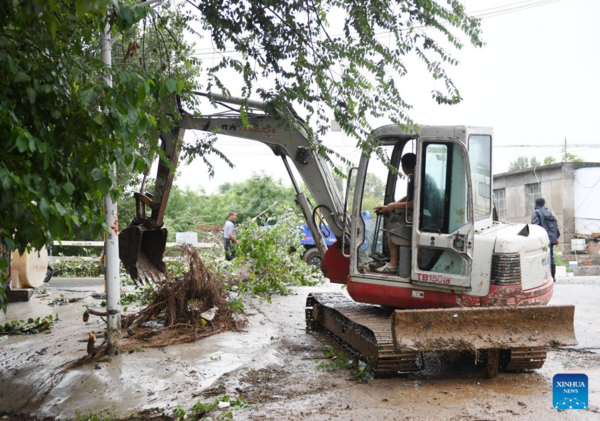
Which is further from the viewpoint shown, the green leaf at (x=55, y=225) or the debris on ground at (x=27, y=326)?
the debris on ground at (x=27, y=326)

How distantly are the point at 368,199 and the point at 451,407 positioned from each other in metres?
2.80

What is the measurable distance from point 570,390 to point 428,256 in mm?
3643

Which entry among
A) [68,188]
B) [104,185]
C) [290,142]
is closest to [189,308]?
[290,142]

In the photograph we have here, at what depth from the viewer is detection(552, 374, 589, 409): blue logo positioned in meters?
2.93

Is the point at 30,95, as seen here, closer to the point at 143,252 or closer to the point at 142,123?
the point at 142,123

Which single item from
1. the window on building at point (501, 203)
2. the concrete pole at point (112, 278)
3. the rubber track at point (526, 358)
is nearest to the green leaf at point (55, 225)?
the concrete pole at point (112, 278)

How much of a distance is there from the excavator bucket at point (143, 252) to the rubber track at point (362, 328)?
7.64ft

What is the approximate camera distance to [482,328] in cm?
578

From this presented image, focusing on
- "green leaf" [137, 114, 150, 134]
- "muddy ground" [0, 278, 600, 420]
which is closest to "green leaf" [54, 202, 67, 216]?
"green leaf" [137, 114, 150, 134]

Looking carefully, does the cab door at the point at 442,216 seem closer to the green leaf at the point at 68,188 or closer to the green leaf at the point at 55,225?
the green leaf at the point at 68,188

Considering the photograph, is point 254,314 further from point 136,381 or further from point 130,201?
point 130,201

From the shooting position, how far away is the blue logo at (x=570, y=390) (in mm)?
2934

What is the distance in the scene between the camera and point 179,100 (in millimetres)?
7582

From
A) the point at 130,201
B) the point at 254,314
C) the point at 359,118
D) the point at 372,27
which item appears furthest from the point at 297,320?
the point at 130,201
